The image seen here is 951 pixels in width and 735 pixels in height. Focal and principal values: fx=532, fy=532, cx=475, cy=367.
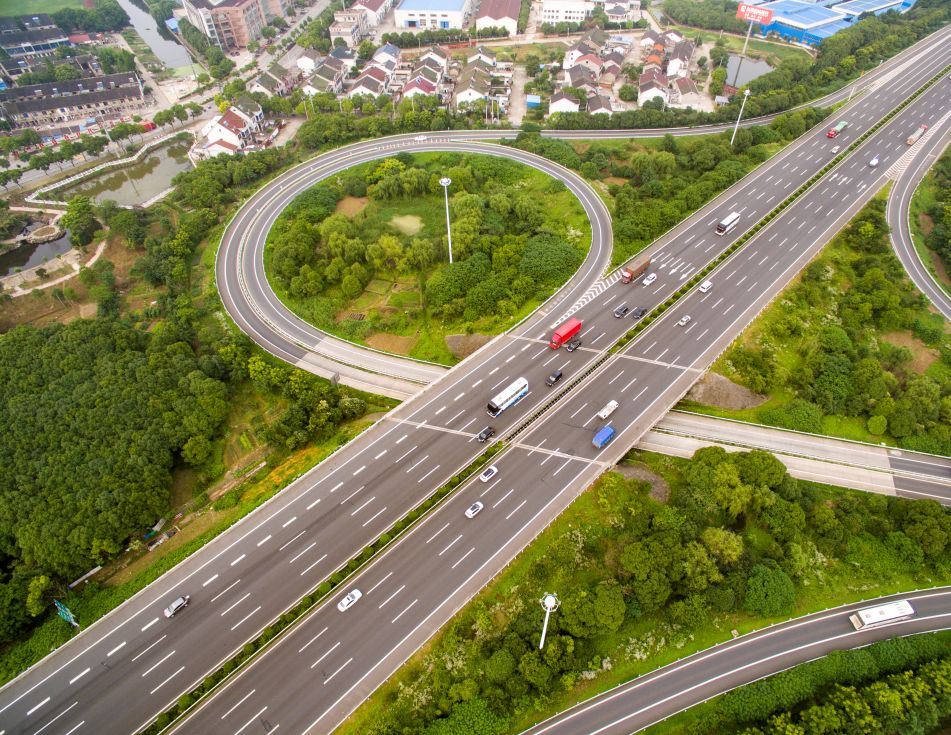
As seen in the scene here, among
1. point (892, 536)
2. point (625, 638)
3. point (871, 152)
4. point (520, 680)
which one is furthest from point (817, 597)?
point (871, 152)

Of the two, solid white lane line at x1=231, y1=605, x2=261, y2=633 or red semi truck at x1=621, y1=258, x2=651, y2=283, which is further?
red semi truck at x1=621, y1=258, x2=651, y2=283

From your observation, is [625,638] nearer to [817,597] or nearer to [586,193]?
[817,597]

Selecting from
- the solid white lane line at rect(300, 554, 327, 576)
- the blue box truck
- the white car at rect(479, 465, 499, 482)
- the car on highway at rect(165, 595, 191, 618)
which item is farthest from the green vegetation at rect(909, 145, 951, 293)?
the car on highway at rect(165, 595, 191, 618)

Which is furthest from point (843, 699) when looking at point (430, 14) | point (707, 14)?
point (707, 14)

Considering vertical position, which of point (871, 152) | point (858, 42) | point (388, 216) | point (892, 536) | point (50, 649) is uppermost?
point (858, 42)

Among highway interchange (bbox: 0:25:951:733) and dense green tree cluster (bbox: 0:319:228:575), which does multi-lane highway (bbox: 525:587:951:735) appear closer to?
highway interchange (bbox: 0:25:951:733)
